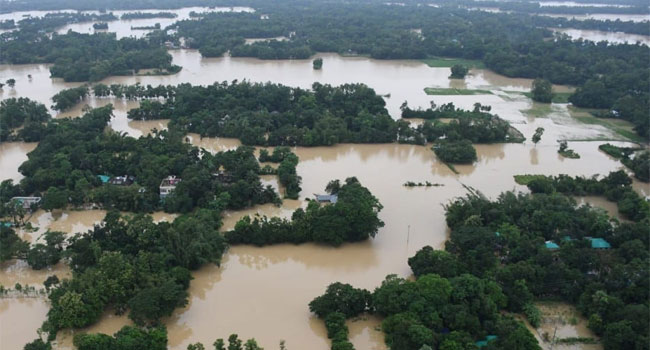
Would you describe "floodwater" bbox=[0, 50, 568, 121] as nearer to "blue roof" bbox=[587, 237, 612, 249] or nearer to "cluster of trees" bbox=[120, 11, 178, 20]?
"blue roof" bbox=[587, 237, 612, 249]

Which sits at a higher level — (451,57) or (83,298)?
(451,57)

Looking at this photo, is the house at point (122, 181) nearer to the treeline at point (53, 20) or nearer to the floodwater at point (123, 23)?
the floodwater at point (123, 23)

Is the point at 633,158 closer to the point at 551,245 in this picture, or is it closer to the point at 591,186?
the point at 591,186

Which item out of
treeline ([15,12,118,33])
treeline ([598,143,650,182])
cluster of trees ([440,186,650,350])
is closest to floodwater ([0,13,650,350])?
treeline ([598,143,650,182])

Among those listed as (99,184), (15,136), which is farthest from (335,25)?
(99,184)

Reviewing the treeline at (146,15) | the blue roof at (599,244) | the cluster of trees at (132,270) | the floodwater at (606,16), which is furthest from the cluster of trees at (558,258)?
the floodwater at (606,16)

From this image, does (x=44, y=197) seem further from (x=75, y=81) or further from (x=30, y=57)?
(x=30, y=57)
